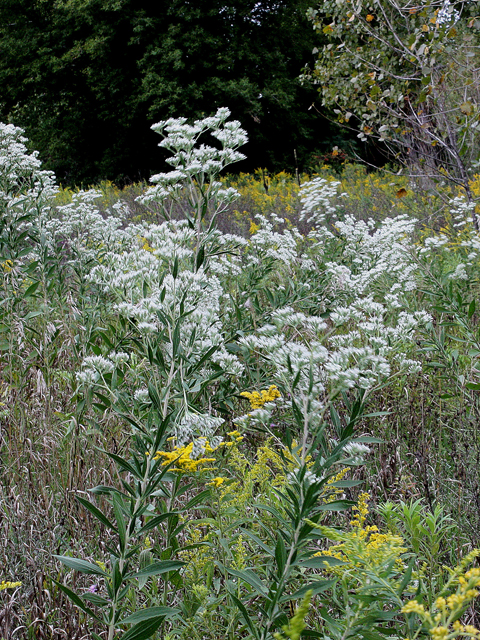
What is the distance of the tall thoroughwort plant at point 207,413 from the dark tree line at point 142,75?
1403 cm

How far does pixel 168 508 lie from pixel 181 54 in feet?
51.7

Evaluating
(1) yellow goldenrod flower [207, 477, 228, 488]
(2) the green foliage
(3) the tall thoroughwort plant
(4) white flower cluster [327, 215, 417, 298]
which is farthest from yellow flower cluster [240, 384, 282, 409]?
(2) the green foliage

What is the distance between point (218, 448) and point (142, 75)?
56.1ft

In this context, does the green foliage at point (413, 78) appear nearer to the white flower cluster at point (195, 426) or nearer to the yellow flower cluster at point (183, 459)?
the white flower cluster at point (195, 426)

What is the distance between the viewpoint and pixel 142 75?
56.0 feet

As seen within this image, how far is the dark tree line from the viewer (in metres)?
15.9

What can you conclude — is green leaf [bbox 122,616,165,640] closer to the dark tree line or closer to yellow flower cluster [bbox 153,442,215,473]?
yellow flower cluster [bbox 153,442,215,473]

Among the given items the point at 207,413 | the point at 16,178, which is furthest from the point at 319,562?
the point at 16,178

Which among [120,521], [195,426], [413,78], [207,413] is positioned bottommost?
[207,413]

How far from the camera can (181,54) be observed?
15.1 metres

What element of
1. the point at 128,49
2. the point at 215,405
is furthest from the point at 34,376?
the point at 128,49

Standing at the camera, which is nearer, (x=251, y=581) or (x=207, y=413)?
(x=251, y=581)

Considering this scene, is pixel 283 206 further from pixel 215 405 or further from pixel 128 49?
pixel 128 49

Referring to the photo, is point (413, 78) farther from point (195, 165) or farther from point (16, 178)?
point (16, 178)
